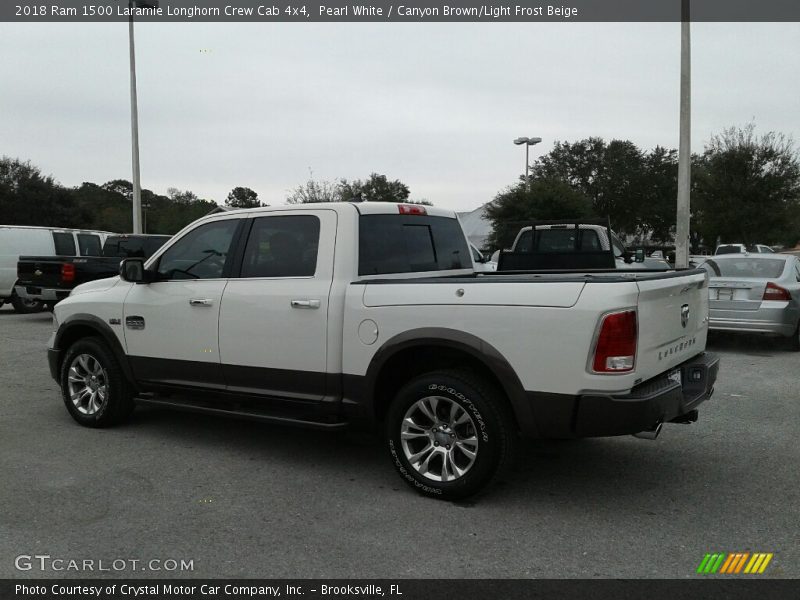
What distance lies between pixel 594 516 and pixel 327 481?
5.69 ft

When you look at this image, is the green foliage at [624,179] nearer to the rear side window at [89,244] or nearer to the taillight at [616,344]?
the rear side window at [89,244]

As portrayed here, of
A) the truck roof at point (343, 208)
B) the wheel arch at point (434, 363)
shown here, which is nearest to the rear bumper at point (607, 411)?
the wheel arch at point (434, 363)

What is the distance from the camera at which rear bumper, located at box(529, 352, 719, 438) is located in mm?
3883

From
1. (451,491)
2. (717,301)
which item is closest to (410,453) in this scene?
(451,491)

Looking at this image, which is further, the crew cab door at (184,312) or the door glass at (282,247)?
the crew cab door at (184,312)

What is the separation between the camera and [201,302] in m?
5.36

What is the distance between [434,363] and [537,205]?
29.2m

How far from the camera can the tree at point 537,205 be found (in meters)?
32.8

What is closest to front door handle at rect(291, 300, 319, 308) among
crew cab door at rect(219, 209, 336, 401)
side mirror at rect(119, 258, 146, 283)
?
crew cab door at rect(219, 209, 336, 401)

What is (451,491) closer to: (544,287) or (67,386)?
(544,287)

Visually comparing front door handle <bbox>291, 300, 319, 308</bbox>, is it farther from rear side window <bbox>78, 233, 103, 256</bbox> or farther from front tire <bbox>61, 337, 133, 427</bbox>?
rear side window <bbox>78, 233, 103, 256</bbox>

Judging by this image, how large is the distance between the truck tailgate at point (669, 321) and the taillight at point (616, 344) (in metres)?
0.09

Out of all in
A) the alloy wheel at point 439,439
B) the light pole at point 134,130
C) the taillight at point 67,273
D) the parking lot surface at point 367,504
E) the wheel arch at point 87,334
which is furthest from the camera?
the light pole at point 134,130

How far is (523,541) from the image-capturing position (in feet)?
12.5
